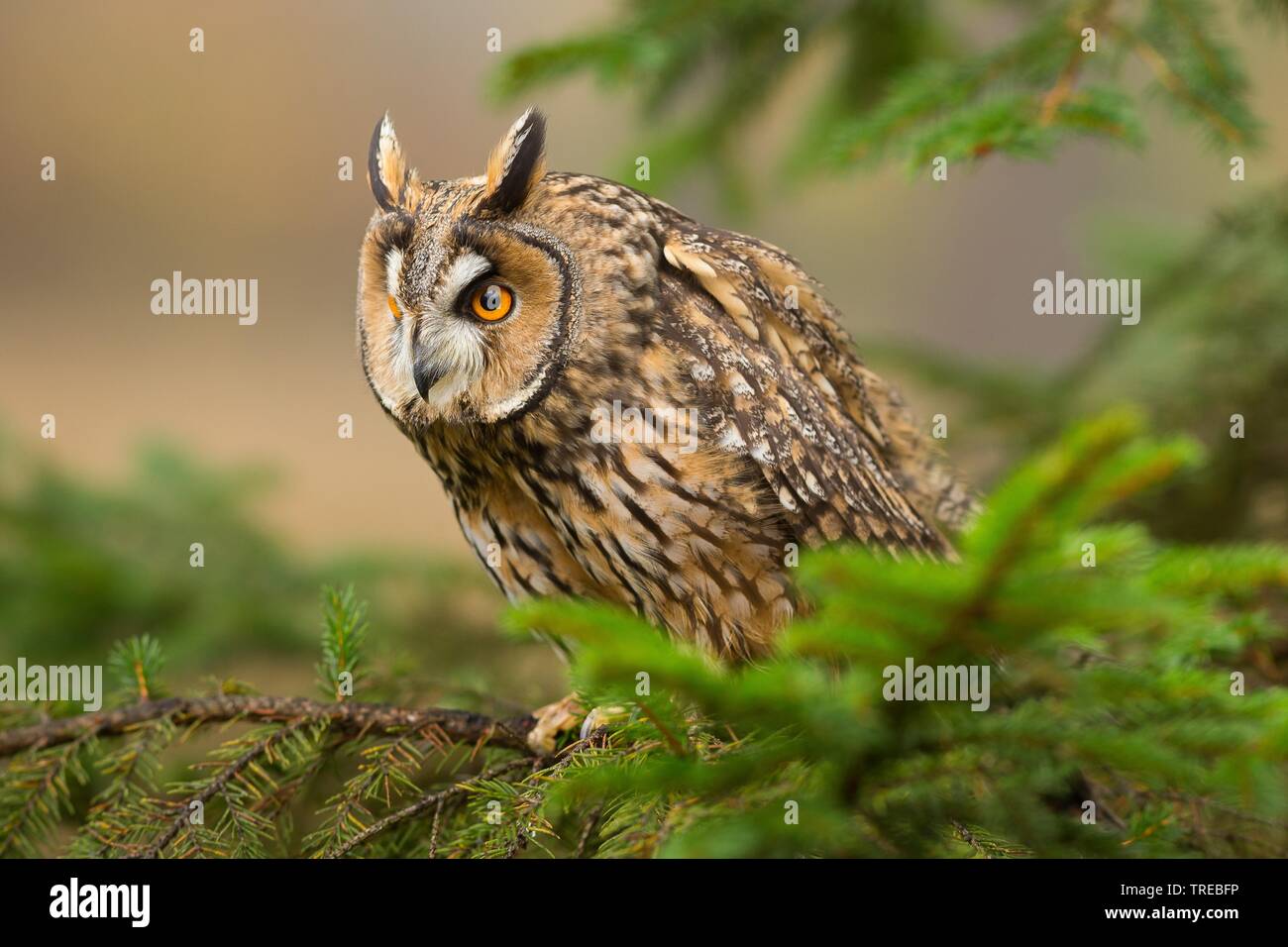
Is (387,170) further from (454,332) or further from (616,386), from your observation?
(616,386)

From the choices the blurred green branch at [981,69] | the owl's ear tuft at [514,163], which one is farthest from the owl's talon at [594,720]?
the blurred green branch at [981,69]

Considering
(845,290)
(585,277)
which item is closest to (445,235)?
(585,277)

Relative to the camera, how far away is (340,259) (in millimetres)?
5531

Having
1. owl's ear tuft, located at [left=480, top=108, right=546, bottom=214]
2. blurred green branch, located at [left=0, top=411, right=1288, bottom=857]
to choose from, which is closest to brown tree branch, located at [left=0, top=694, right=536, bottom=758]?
blurred green branch, located at [left=0, top=411, right=1288, bottom=857]

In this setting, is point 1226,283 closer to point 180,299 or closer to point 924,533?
point 924,533

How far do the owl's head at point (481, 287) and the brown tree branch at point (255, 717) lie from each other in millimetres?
436

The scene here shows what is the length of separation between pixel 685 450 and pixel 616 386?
→ 136mm

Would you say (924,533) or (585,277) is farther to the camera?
(924,533)

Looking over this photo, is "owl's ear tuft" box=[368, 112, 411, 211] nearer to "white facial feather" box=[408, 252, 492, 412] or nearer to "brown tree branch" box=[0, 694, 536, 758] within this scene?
"white facial feather" box=[408, 252, 492, 412]

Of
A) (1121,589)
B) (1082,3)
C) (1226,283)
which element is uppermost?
(1082,3)

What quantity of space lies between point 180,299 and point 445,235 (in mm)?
968

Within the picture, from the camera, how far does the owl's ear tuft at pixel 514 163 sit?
145 centimetres

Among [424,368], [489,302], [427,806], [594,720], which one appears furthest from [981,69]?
[427,806]

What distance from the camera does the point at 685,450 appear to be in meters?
1.46
